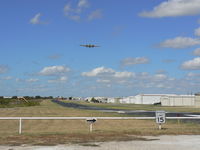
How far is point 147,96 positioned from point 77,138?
550ft

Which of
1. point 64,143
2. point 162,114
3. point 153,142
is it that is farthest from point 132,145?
point 162,114

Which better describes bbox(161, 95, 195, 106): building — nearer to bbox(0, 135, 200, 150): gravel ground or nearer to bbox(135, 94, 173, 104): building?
bbox(135, 94, 173, 104): building

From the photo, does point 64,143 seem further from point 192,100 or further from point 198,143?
point 192,100

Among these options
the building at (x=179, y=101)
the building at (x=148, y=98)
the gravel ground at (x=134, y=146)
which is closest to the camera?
the gravel ground at (x=134, y=146)

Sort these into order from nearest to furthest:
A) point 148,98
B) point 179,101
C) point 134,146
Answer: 1. point 134,146
2. point 179,101
3. point 148,98

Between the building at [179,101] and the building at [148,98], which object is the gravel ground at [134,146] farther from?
the building at [148,98]

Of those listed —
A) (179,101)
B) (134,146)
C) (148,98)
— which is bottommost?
(134,146)

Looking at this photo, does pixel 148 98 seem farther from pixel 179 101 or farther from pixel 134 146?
pixel 134 146

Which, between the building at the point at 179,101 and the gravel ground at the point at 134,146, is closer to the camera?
the gravel ground at the point at 134,146

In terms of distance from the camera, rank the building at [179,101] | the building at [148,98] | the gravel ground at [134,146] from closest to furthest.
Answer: the gravel ground at [134,146] < the building at [179,101] < the building at [148,98]

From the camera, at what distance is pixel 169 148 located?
13656mm

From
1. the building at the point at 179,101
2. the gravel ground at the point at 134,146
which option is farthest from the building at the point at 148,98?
the gravel ground at the point at 134,146

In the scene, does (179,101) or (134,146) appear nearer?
(134,146)

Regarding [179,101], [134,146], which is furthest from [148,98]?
[134,146]
